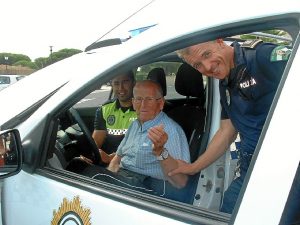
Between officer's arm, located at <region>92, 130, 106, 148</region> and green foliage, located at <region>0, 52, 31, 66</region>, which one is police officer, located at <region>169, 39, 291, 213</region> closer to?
officer's arm, located at <region>92, 130, 106, 148</region>

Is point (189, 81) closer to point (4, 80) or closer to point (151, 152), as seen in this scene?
point (151, 152)

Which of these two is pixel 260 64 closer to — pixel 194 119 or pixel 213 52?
Result: pixel 213 52

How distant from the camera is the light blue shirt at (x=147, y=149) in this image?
8.14ft

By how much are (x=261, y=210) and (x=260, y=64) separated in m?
0.96

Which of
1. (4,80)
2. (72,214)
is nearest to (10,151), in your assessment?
(72,214)

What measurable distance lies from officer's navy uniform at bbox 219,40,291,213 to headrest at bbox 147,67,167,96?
2.86 feet

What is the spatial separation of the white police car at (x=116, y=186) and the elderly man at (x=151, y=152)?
0.60 feet

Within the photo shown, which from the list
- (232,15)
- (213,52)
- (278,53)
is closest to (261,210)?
(232,15)

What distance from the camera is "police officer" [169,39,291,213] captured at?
6.15 ft

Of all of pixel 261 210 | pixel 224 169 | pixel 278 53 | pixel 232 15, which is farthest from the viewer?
pixel 224 169

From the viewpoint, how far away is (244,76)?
1.97 metres

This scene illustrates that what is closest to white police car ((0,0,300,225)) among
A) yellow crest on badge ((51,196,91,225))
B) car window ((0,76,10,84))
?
yellow crest on badge ((51,196,91,225))

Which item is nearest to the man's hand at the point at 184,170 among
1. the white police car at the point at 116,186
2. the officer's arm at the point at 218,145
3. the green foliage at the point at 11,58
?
the officer's arm at the point at 218,145

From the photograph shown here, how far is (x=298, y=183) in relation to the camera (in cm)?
111
